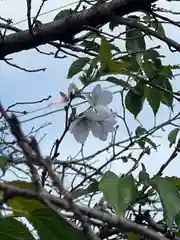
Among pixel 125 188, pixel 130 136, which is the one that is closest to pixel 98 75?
pixel 125 188

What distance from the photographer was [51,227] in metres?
0.48

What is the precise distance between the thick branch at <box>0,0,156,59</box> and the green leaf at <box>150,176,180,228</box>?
0.64 m

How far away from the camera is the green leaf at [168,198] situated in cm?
70

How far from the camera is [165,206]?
0.70 metres

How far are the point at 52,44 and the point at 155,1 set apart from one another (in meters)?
0.35

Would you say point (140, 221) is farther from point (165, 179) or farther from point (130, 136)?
point (130, 136)

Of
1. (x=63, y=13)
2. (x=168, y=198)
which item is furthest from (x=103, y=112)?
(x=63, y=13)

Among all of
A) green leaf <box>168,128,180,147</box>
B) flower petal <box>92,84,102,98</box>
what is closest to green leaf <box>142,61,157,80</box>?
flower petal <box>92,84,102,98</box>

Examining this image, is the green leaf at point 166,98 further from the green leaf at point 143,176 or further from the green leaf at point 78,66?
the green leaf at point 143,176

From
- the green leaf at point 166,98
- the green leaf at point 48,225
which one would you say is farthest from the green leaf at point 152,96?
the green leaf at point 48,225

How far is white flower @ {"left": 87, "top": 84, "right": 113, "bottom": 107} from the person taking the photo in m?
1.00

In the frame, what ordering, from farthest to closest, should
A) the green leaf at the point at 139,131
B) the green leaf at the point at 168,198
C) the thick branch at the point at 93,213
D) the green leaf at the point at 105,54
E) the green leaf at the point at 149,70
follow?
the green leaf at the point at 139,131
the green leaf at the point at 149,70
the green leaf at the point at 105,54
the green leaf at the point at 168,198
the thick branch at the point at 93,213

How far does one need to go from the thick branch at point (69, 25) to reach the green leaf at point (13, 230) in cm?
89

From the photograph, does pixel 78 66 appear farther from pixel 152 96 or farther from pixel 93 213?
pixel 93 213
